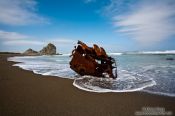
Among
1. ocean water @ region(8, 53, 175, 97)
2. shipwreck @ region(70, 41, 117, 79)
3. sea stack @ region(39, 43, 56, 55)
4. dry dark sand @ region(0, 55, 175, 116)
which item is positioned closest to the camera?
dry dark sand @ region(0, 55, 175, 116)

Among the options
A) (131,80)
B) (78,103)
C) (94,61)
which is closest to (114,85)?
(131,80)

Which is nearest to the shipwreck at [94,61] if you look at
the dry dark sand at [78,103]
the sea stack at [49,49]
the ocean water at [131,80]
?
the ocean water at [131,80]

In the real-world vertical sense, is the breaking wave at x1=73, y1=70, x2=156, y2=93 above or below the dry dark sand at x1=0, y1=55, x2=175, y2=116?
above

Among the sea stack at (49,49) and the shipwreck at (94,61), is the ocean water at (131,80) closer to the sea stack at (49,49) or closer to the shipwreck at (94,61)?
the shipwreck at (94,61)

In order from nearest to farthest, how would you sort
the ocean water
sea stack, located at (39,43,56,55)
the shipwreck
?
the ocean water < the shipwreck < sea stack, located at (39,43,56,55)

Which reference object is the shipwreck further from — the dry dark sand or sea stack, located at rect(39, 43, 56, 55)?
sea stack, located at rect(39, 43, 56, 55)

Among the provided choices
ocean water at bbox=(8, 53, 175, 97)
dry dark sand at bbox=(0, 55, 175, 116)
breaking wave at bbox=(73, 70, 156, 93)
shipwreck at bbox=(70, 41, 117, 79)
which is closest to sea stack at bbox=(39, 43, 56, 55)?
ocean water at bbox=(8, 53, 175, 97)

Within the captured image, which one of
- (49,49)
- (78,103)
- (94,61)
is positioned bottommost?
(78,103)

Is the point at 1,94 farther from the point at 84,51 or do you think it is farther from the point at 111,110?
the point at 84,51

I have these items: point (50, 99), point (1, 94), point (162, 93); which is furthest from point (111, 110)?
point (1, 94)

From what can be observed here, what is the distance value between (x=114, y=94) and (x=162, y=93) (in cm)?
158

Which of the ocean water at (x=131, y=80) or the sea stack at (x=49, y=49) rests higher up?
the sea stack at (x=49, y=49)

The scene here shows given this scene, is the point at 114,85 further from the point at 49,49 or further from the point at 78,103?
the point at 49,49

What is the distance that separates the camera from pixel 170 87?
648 cm
